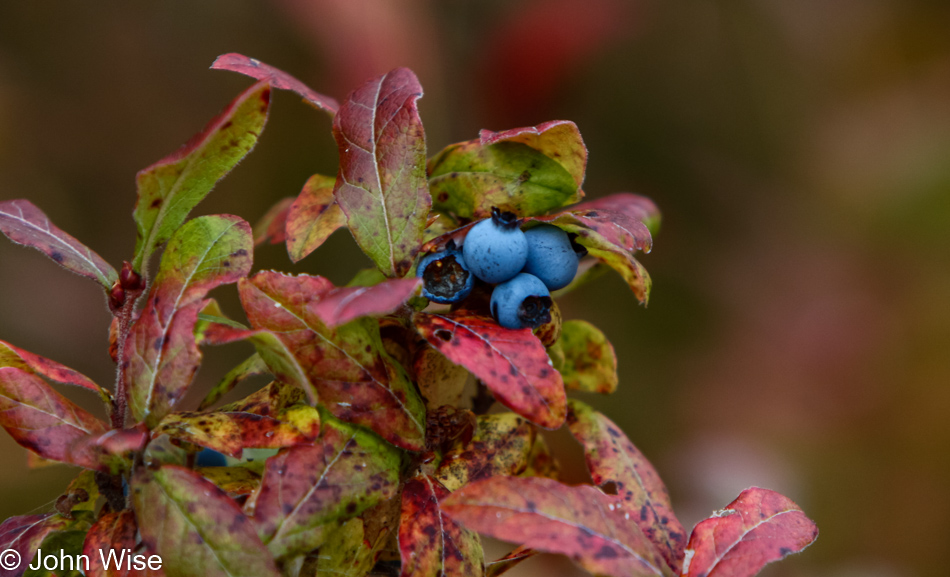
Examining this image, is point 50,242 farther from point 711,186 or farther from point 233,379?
point 711,186

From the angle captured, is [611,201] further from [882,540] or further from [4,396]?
[882,540]

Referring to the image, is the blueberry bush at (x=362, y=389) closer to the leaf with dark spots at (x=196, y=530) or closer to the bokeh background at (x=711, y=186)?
the leaf with dark spots at (x=196, y=530)

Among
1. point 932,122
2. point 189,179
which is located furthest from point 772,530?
point 932,122

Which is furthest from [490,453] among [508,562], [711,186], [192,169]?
[711,186]

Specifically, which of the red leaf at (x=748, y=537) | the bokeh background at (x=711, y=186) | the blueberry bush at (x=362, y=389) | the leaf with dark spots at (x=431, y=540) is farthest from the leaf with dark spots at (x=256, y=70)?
the bokeh background at (x=711, y=186)

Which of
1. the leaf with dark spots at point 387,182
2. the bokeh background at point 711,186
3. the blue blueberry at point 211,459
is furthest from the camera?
the bokeh background at point 711,186

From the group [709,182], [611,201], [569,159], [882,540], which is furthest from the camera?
[709,182]

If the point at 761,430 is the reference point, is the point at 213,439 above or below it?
above
